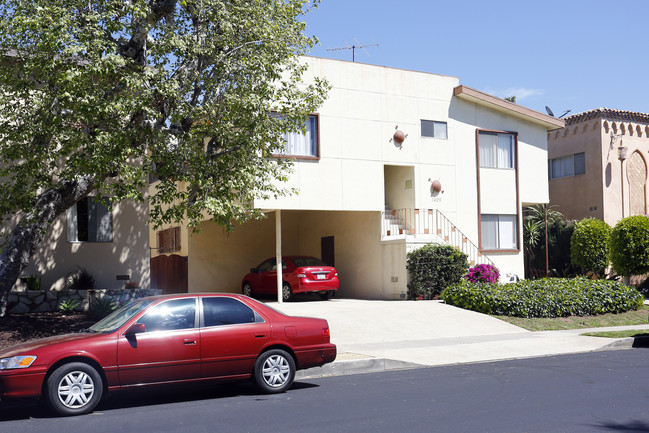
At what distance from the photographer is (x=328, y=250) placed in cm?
2497

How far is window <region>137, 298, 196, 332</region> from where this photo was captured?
28.1ft

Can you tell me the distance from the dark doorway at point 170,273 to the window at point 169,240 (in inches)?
16.3

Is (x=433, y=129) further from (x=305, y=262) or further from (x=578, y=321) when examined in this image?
(x=578, y=321)

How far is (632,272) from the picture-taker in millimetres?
21047

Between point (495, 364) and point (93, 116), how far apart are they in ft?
26.5

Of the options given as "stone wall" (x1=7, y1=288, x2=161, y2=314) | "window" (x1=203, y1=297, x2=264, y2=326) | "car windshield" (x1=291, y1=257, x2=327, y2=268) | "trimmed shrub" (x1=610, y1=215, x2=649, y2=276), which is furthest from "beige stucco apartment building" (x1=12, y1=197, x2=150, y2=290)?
"trimmed shrub" (x1=610, y1=215, x2=649, y2=276)

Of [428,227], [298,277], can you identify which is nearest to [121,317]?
[298,277]

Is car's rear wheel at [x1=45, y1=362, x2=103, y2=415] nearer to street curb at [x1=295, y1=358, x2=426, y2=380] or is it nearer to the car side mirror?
the car side mirror

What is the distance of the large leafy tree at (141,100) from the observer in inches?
458

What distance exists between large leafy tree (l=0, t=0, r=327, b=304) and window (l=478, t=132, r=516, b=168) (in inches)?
461

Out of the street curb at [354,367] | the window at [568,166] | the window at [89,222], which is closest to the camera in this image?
the street curb at [354,367]

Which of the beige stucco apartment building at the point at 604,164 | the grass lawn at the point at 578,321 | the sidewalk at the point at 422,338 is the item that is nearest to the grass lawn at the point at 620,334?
the sidewalk at the point at 422,338

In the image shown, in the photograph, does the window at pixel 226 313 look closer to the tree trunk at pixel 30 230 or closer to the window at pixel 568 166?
the tree trunk at pixel 30 230

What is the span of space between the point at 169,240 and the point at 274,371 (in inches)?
744
